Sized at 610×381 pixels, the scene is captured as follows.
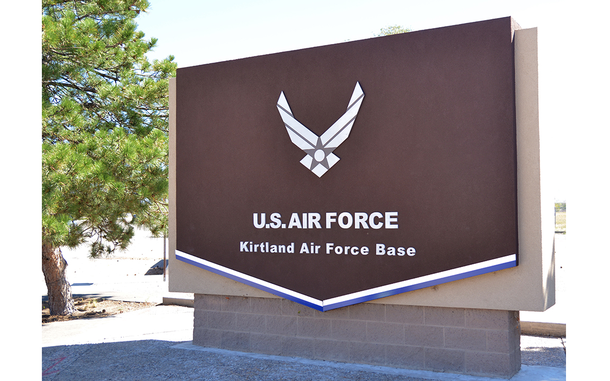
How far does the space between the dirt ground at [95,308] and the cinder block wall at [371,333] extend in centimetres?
487

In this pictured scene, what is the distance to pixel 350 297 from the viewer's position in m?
6.14

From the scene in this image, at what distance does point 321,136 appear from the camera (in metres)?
6.38

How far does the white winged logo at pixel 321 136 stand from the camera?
6.20 meters

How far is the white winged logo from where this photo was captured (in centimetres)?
620

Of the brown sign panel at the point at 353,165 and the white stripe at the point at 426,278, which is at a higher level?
the brown sign panel at the point at 353,165

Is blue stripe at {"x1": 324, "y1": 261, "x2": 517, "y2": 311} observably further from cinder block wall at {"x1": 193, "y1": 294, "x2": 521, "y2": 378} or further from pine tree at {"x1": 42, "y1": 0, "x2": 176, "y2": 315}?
pine tree at {"x1": 42, "y1": 0, "x2": 176, "y2": 315}

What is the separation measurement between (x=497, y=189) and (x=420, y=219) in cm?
85

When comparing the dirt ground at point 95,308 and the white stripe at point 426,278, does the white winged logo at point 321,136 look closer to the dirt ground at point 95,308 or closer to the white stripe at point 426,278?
the white stripe at point 426,278

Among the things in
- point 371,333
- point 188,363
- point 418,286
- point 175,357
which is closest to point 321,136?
point 418,286

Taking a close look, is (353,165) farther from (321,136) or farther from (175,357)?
(175,357)

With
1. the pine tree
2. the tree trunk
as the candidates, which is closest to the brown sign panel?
the pine tree

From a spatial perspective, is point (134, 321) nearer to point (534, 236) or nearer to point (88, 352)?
point (88, 352)

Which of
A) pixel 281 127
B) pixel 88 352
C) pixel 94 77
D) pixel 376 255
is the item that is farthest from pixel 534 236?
pixel 94 77

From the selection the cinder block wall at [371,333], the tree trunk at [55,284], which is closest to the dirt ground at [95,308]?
the tree trunk at [55,284]
